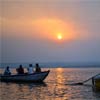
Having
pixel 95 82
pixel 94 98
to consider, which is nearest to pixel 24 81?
pixel 95 82

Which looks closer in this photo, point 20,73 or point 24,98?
point 24,98

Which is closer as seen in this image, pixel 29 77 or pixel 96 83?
pixel 96 83

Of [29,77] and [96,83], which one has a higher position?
[29,77]

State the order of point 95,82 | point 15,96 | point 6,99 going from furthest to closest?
point 95,82
point 15,96
point 6,99

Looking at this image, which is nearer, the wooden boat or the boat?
the boat

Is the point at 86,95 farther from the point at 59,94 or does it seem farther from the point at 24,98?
the point at 24,98

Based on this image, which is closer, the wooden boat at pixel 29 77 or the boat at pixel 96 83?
the boat at pixel 96 83

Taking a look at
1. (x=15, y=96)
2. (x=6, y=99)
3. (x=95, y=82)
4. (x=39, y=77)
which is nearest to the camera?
(x=6, y=99)

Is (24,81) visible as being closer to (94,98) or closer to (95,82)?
(95,82)

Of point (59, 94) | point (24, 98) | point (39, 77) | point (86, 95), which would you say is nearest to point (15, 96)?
point (24, 98)

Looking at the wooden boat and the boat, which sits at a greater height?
the wooden boat

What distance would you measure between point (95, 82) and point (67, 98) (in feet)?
16.2

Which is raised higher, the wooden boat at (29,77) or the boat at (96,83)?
the wooden boat at (29,77)

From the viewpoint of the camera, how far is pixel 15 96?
28.7 meters
